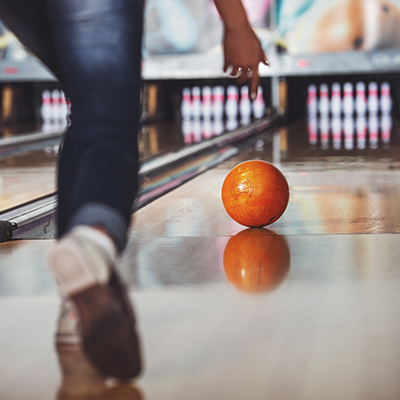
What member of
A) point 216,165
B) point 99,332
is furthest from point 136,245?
point 216,165

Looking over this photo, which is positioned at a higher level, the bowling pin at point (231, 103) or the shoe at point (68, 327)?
the bowling pin at point (231, 103)

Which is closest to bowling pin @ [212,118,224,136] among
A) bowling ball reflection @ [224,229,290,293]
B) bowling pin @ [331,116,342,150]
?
bowling pin @ [331,116,342,150]

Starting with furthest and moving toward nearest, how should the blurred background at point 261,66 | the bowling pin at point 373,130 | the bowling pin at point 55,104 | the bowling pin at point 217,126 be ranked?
the bowling pin at point 55,104
the blurred background at point 261,66
the bowling pin at point 217,126
the bowling pin at point 373,130

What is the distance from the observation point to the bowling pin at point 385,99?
662 cm

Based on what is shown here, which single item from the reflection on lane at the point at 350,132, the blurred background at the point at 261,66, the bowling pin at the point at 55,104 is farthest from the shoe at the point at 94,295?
the bowling pin at the point at 55,104

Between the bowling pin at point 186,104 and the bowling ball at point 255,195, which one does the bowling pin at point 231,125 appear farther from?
the bowling ball at point 255,195

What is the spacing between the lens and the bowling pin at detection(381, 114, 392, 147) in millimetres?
4275

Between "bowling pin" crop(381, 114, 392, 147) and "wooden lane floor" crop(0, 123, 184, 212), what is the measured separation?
4.09 feet

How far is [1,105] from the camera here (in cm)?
718

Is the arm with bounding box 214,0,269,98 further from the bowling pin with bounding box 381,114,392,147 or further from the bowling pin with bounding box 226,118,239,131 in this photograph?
the bowling pin with bounding box 226,118,239,131

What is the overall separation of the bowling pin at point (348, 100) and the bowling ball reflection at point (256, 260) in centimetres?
521

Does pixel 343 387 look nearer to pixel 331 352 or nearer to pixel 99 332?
pixel 331 352

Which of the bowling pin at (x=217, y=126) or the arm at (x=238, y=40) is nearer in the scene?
the arm at (x=238, y=40)

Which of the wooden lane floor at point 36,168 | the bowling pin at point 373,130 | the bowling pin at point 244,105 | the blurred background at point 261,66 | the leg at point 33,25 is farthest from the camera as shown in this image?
the bowling pin at point 244,105
